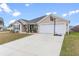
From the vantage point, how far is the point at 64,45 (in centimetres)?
393

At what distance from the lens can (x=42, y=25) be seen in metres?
4.16

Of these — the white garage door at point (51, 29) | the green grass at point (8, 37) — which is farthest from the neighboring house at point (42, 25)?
the green grass at point (8, 37)

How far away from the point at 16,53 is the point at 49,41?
68 centimetres

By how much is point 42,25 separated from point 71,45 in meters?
0.71

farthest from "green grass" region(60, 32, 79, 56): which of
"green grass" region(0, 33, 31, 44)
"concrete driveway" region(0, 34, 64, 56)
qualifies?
"green grass" region(0, 33, 31, 44)

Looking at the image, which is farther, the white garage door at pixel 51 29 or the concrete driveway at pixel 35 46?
the white garage door at pixel 51 29

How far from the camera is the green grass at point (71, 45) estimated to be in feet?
12.6

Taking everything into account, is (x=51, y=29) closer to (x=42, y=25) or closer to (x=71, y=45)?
(x=42, y=25)

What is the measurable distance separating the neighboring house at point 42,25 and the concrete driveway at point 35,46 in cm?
14

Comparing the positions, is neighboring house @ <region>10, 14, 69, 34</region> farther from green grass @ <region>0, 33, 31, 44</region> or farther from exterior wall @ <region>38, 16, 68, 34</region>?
green grass @ <region>0, 33, 31, 44</region>

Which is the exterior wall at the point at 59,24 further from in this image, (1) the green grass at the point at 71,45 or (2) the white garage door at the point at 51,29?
(1) the green grass at the point at 71,45

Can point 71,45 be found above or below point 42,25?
below

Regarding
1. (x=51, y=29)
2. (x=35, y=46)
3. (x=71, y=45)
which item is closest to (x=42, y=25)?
(x=51, y=29)

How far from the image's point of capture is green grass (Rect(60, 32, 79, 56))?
3.84 metres
